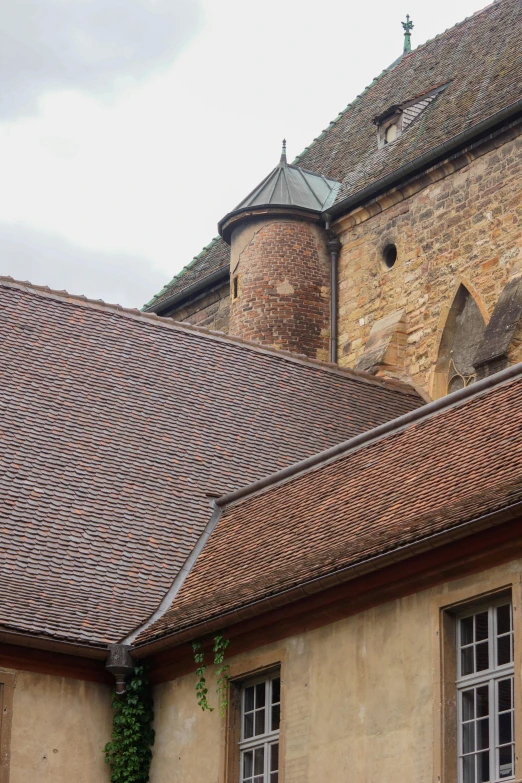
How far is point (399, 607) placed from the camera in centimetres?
1359

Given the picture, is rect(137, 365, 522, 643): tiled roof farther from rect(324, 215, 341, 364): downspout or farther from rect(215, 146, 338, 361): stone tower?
rect(215, 146, 338, 361): stone tower

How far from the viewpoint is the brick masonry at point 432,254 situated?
24453 millimetres

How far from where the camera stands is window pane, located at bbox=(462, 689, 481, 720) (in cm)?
1288

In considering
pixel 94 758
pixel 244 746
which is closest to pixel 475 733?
pixel 244 746

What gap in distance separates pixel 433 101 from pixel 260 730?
1511cm

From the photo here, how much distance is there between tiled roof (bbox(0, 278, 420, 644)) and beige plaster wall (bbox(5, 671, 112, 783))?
538 millimetres

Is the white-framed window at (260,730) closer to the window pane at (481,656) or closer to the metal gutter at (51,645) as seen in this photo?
the metal gutter at (51,645)

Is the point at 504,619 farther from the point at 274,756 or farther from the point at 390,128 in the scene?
the point at 390,128

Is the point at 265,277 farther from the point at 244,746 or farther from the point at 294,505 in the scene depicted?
the point at 244,746

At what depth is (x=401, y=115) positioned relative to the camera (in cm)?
2773

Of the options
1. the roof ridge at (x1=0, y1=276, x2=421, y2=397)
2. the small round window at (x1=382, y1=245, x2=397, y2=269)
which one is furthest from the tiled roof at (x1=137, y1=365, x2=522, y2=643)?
the small round window at (x1=382, y1=245, x2=397, y2=269)

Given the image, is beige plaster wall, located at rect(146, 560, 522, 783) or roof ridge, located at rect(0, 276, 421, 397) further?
roof ridge, located at rect(0, 276, 421, 397)

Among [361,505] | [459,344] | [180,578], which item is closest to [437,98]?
[459,344]

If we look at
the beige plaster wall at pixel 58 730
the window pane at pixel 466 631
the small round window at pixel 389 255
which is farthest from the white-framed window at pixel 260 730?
the small round window at pixel 389 255
